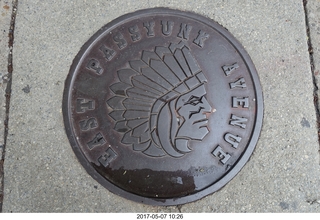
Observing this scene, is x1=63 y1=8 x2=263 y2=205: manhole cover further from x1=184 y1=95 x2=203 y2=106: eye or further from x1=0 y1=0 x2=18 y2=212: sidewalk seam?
x1=0 y1=0 x2=18 y2=212: sidewalk seam

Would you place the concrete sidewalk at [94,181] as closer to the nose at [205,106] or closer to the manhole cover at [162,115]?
the manhole cover at [162,115]

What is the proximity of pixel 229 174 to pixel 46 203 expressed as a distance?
117cm

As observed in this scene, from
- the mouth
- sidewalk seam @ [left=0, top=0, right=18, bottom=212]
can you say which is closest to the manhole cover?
the mouth

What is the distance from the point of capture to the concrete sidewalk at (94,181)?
1.86 meters

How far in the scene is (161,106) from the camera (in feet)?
5.94

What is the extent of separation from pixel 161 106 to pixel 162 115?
0.19 ft

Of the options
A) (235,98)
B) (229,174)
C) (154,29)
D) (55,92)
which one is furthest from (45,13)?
(229,174)

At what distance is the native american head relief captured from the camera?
1.80m

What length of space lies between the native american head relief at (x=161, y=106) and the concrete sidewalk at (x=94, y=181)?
0.39 m

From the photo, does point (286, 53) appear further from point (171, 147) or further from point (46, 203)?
point (46, 203)

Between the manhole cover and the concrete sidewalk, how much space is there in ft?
0.33
